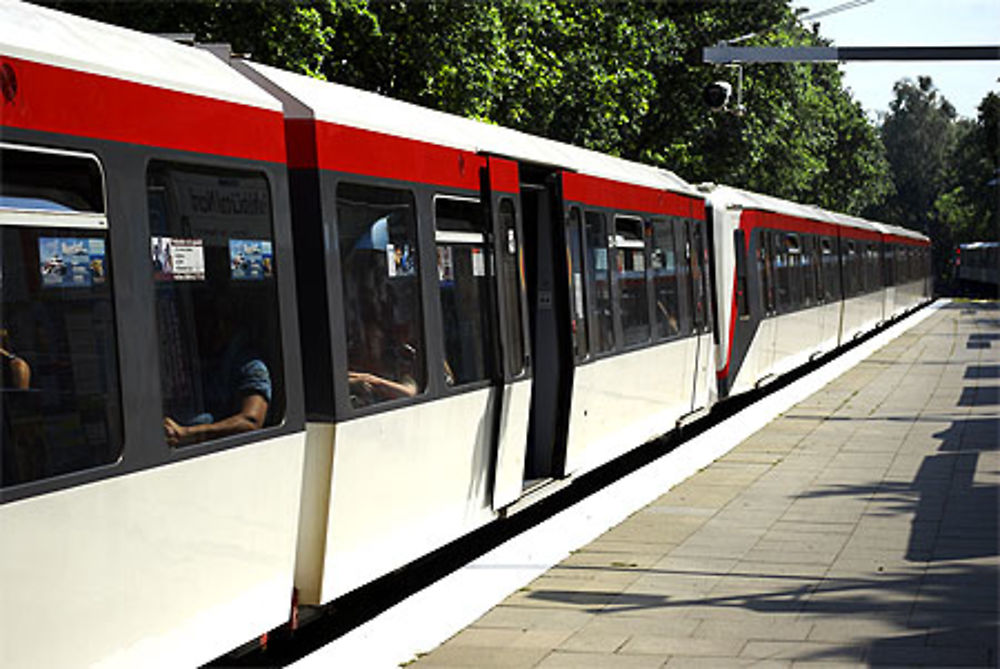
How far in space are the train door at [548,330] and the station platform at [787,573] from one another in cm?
99

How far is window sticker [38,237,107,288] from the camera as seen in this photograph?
5.67 meters

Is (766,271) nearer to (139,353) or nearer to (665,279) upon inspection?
(665,279)

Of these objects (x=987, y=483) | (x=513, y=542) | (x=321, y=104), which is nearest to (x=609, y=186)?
(x=987, y=483)

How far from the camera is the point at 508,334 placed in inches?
432

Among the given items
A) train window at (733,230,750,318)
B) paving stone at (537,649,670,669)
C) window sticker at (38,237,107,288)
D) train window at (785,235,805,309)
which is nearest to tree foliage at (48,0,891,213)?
train window at (785,235,805,309)

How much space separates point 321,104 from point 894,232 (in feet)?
150

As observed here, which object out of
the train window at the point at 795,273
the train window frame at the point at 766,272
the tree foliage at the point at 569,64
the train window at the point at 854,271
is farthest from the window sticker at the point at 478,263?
the train window at the point at 854,271

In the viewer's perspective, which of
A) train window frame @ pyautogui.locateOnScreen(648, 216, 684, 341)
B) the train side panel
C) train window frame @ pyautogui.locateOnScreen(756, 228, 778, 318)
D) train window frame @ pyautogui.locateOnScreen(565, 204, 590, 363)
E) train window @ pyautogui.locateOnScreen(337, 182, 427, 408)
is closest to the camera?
the train side panel

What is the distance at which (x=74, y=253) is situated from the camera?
19.2 ft

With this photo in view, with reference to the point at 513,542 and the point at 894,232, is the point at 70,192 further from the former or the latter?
the point at 894,232

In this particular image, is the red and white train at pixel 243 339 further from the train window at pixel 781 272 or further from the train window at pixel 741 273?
the train window at pixel 781 272

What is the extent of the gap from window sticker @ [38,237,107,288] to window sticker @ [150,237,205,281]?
0.42m

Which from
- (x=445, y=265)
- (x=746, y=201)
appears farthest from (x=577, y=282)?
(x=746, y=201)

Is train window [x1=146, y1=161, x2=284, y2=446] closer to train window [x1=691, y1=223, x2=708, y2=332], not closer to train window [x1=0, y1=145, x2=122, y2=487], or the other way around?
train window [x1=0, y1=145, x2=122, y2=487]
